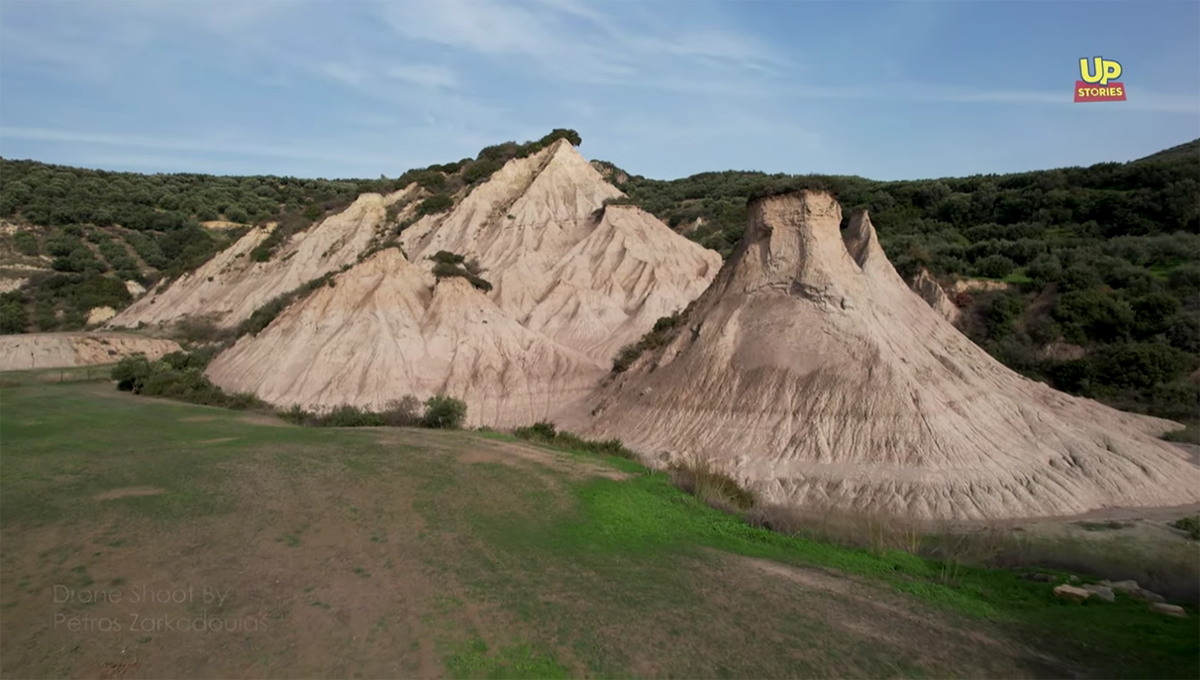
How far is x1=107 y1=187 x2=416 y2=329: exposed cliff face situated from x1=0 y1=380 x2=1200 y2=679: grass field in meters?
35.8

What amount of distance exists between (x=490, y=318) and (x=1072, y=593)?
84.8ft

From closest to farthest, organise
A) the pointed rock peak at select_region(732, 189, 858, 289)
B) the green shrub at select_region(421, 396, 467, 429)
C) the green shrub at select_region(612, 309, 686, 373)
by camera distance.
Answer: the green shrub at select_region(421, 396, 467, 429)
the pointed rock peak at select_region(732, 189, 858, 289)
the green shrub at select_region(612, 309, 686, 373)

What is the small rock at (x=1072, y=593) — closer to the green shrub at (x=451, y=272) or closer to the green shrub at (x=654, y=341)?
the green shrub at (x=654, y=341)

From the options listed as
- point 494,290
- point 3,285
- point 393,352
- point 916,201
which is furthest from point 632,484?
point 916,201

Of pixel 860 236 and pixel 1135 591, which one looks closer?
pixel 1135 591

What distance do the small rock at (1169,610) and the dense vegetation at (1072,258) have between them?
16765 millimetres

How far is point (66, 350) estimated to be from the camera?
35625 mm

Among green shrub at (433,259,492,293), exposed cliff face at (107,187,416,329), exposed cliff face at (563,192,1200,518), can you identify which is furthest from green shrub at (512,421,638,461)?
exposed cliff face at (107,187,416,329)

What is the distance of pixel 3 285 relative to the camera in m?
51.5

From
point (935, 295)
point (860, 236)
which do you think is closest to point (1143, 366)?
point (935, 295)

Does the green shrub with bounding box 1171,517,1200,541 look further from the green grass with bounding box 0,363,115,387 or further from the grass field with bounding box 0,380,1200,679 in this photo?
the green grass with bounding box 0,363,115,387

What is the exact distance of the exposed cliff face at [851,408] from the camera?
1580cm

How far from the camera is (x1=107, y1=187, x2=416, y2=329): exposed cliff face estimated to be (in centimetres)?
4459

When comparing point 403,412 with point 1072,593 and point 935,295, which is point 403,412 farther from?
point 935,295
